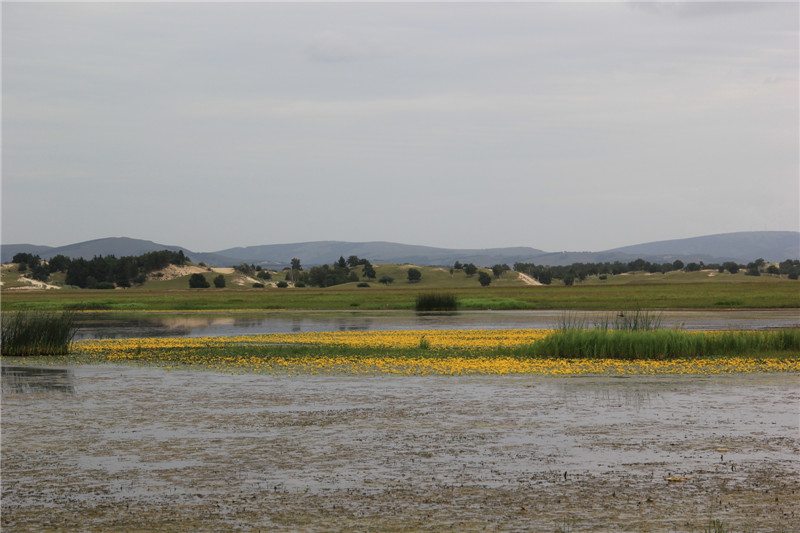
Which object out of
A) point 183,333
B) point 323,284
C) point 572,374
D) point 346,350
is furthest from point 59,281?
point 572,374

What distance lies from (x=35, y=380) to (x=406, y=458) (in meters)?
15.1

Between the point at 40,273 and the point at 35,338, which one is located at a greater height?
the point at 40,273

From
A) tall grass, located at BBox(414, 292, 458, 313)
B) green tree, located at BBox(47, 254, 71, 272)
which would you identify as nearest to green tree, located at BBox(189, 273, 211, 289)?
green tree, located at BBox(47, 254, 71, 272)

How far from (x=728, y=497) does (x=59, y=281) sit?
6470 inches

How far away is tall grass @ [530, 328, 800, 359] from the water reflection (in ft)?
50.2

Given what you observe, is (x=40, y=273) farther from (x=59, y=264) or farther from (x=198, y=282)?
(x=198, y=282)

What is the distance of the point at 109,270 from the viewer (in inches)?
6191

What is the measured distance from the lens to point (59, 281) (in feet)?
526

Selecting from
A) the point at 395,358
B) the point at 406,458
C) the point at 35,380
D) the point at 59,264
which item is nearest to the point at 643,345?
the point at 395,358

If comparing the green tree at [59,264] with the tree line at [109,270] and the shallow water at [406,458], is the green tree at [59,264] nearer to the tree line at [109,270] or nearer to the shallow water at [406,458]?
the tree line at [109,270]

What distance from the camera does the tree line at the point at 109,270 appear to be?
15550 cm

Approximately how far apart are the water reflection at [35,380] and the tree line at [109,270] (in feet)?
418

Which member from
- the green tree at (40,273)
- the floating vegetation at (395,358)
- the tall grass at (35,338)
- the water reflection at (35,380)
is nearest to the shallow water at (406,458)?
the water reflection at (35,380)

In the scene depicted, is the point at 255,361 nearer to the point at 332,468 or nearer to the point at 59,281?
Result: the point at 332,468
